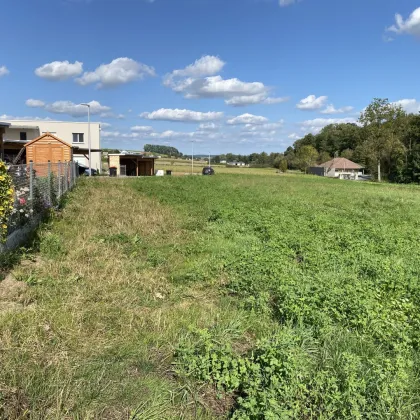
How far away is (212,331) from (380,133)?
59774mm

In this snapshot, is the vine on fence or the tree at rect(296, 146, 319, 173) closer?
the vine on fence

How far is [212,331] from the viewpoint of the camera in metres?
3.50

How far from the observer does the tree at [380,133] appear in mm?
54812

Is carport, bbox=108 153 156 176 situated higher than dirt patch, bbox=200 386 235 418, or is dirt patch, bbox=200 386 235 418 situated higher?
carport, bbox=108 153 156 176

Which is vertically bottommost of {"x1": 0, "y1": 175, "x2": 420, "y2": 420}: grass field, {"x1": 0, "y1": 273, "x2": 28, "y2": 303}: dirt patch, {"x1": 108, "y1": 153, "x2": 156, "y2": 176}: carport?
{"x1": 0, "y1": 175, "x2": 420, "y2": 420}: grass field

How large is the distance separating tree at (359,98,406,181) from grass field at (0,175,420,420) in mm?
54607

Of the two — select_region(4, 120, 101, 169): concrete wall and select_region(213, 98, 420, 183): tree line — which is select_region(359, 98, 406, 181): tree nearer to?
select_region(213, 98, 420, 183): tree line

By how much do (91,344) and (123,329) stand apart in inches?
15.5

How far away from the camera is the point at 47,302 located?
404 centimetres

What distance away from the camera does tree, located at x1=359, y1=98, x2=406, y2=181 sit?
180ft

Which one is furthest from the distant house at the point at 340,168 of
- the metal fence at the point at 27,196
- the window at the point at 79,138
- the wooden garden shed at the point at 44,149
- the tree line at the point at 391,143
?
the metal fence at the point at 27,196

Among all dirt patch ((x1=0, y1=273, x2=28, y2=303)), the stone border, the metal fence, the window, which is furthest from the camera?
the window

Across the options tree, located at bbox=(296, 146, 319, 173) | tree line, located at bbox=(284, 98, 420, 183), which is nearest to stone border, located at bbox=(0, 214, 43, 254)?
tree line, located at bbox=(284, 98, 420, 183)

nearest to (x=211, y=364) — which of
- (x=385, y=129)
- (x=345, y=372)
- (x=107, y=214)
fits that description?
(x=345, y=372)
